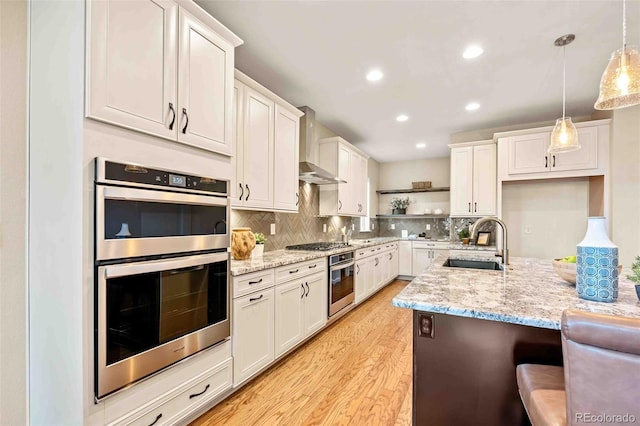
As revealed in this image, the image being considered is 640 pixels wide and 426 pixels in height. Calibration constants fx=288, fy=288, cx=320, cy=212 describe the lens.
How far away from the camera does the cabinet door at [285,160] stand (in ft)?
9.78

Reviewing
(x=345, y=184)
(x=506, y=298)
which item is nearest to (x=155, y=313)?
(x=506, y=298)

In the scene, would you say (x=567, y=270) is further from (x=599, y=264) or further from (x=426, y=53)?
(x=426, y=53)

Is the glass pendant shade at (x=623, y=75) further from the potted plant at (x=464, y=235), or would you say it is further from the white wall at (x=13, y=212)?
the potted plant at (x=464, y=235)

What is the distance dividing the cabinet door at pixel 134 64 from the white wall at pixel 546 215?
191 inches

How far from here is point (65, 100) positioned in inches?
52.4

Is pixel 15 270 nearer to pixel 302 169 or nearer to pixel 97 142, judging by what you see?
pixel 97 142

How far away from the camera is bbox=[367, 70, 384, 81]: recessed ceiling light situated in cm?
292

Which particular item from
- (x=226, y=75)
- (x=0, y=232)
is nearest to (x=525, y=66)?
(x=226, y=75)

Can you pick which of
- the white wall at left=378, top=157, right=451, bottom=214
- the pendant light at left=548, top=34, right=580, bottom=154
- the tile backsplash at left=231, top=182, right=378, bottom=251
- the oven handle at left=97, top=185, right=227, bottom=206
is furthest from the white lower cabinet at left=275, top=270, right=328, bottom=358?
the white wall at left=378, top=157, right=451, bottom=214

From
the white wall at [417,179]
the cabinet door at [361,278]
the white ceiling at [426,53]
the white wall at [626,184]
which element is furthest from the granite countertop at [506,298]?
the white wall at [417,179]

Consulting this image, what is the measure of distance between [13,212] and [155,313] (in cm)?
85

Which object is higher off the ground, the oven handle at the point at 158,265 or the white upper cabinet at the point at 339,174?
the white upper cabinet at the point at 339,174

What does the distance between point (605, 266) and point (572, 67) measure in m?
2.63

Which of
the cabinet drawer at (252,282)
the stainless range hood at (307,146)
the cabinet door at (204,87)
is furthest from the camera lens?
the stainless range hood at (307,146)
